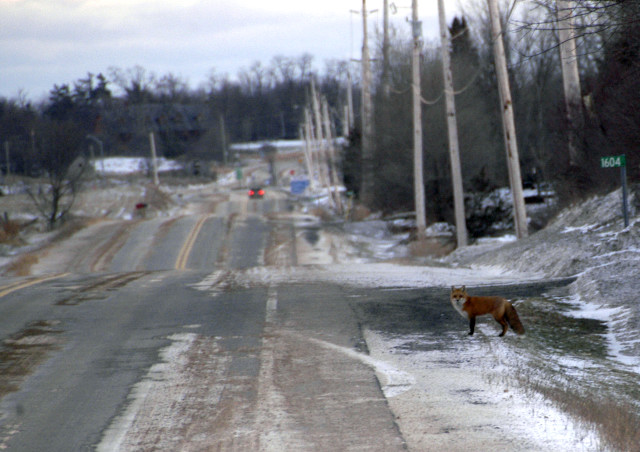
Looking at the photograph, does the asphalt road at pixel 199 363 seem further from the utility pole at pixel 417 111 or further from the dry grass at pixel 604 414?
the utility pole at pixel 417 111

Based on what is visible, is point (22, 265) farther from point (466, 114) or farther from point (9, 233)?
point (466, 114)

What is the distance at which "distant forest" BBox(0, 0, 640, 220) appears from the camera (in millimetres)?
16672

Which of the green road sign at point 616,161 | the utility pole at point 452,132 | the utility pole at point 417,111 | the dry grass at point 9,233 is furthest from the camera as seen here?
the dry grass at point 9,233

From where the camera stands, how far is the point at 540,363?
297 inches

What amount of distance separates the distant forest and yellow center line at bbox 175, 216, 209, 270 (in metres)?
10.6

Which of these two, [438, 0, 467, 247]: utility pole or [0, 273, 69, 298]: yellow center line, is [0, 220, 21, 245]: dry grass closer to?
[0, 273, 69, 298]: yellow center line

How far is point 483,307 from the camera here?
28.0ft

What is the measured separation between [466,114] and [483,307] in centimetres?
3429

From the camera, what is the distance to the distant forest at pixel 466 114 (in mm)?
16672

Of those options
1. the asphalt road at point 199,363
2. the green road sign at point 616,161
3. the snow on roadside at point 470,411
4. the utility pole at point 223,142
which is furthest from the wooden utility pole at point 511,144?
the utility pole at point 223,142

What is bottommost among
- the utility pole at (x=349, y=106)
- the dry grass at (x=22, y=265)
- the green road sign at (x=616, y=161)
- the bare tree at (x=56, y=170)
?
the dry grass at (x=22, y=265)

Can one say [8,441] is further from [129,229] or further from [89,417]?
[129,229]

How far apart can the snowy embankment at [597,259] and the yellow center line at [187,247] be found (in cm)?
1215

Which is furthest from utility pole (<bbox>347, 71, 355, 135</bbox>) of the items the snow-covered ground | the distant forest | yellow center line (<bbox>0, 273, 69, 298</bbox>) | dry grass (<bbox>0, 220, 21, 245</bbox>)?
yellow center line (<bbox>0, 273, 69, 298</bbox>)
